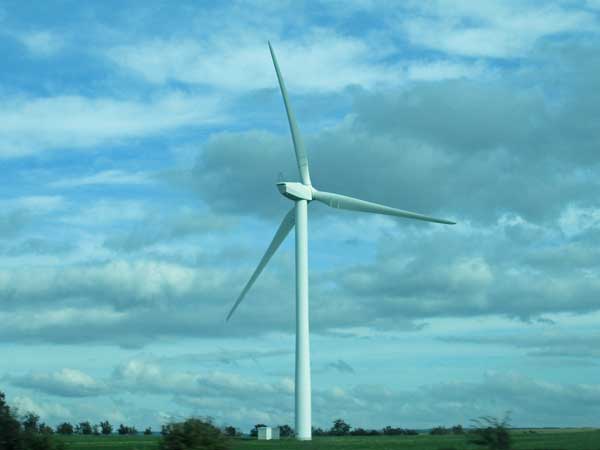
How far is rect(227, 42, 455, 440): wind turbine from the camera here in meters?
90.1

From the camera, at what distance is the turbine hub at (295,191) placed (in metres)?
94.6

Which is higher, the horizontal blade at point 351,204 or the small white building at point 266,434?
the horizontal blade at point 351,204

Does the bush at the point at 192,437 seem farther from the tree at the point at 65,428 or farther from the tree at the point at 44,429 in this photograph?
the tree at the point at 65,428

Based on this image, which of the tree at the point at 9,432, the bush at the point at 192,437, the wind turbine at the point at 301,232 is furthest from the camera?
the wind turbine at the point at 301,232

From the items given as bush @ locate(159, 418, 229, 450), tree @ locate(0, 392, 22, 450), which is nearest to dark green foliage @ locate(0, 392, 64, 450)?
tree @ locate(0, 392, 22, 450)

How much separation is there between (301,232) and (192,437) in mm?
42588

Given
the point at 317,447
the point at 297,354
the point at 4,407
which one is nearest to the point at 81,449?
the point at 4,407

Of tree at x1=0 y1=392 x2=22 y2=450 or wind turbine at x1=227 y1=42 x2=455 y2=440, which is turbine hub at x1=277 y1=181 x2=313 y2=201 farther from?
tree at x1=0 y1=392 x2=22 y2=450

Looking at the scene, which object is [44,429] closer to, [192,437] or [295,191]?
[192,437]

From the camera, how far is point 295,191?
95.3 metres

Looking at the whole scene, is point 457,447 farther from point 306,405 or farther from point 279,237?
point 279,237

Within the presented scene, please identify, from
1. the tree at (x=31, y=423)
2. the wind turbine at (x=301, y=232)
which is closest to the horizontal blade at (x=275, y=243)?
the wind turbine at (x=301, y=232)

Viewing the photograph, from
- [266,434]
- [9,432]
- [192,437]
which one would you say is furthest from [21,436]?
[266,434]

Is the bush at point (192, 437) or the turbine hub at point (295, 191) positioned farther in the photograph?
the turbine hub at point (295, 191)
